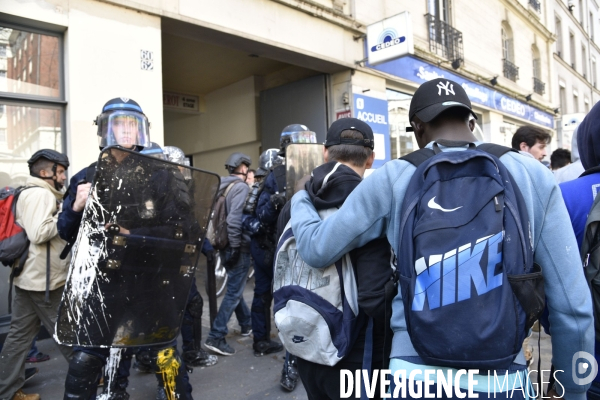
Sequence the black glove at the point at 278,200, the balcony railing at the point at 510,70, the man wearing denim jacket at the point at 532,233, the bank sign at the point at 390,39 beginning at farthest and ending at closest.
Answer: the balcony railing at the point at 510,70 → the bank sign at the point at 390,39 → the black glove at the point at 278,200 → the man wearing denim jacket at the point at 532,233

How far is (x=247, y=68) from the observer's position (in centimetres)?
973

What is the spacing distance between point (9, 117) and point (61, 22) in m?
1.19

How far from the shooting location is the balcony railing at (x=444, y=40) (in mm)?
10875

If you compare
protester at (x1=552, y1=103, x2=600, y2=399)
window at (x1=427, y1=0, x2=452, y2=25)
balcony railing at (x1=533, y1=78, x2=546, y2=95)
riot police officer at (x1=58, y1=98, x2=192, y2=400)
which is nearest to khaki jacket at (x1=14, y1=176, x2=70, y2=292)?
riot police officer at (x1=58, y1=98, x2=192, y2=400)

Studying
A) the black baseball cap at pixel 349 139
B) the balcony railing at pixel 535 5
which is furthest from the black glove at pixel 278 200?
the balcony railing at pixel 535 5

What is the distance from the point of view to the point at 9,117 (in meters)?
4.75

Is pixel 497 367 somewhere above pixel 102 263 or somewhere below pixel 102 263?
below

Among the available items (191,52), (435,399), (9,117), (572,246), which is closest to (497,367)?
(435,399)

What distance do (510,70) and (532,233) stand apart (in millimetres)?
15576

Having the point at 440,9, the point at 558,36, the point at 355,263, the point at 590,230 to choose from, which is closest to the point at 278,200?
the point at 355,263

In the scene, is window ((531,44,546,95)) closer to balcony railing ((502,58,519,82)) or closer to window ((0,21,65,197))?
balcony railing ((502,58,519,82))

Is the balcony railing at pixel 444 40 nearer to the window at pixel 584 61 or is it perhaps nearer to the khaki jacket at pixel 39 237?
the khaki jacket at pixel 39 237

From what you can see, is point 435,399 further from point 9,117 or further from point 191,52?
point 191,52

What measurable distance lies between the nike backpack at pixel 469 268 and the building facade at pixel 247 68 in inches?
58.6
